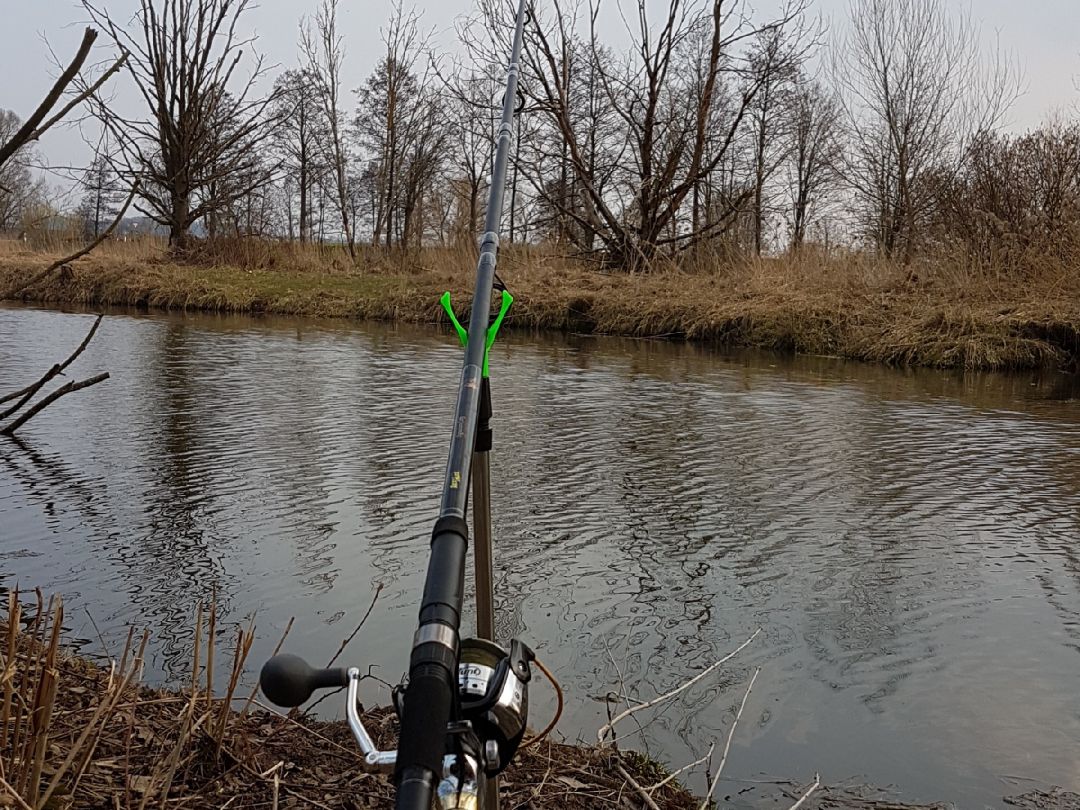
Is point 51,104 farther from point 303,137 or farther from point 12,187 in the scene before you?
point 303,137

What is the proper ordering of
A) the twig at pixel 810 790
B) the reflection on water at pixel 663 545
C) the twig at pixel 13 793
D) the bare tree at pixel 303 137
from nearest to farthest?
1. the twig at pixel 13 793
2. the twig at pixel 810 790
3. the reflection on water at pixel 663 545
4. the bare tree at pixel 303 137

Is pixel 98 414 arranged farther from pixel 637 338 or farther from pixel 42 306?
pixel 42 306

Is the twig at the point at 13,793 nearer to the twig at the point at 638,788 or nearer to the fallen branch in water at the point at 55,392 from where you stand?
the fallen branch in water at the point at 55,392

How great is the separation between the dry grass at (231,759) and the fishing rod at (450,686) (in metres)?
0.81

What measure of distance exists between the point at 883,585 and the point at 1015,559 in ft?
2.57

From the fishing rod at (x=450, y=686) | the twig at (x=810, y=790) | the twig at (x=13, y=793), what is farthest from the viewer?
the twig at (x=810, y=790)

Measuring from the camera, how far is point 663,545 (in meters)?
4.17

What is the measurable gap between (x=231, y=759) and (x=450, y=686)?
54.2 inches

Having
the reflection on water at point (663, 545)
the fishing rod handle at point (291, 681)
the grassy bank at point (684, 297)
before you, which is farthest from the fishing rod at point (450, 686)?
the grassy bank at point (684, 297)

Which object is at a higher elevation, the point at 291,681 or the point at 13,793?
the point at 291,681

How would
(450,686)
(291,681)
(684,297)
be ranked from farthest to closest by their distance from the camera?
(684,297) < (291,681) < (450,686)

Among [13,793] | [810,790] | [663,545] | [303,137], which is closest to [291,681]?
[13,793]

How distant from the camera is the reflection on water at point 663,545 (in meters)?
2.73

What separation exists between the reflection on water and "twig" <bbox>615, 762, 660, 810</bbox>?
0.33 metres
